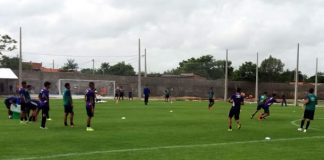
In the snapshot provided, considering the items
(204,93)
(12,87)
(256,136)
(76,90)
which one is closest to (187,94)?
(204,93)

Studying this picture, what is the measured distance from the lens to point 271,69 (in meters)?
118

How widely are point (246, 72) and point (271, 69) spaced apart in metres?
22.6

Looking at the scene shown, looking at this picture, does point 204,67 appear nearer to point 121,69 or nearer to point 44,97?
point 121,69

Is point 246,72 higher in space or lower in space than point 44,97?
higher

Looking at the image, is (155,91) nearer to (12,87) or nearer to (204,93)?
(204,93)

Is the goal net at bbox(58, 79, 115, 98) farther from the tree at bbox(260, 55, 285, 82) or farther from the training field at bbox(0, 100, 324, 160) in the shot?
the tree at bbox(260, 55, 285, 82)

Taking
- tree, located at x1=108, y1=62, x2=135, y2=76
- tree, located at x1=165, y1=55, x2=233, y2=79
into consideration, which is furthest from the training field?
tree, located at x1=108, y1=62, x2=135, y2=76

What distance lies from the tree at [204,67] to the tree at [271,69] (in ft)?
26.5

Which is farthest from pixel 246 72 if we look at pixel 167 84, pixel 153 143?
pixel 153 143

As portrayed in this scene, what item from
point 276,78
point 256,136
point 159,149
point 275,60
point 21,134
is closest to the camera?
point 159,149

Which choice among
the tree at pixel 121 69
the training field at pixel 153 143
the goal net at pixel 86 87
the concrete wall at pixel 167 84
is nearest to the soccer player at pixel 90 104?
the training field at pixel 153 143

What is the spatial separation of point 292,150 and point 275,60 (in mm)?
109110

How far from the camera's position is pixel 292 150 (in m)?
14.3

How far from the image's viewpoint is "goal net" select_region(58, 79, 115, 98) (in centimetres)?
6681
